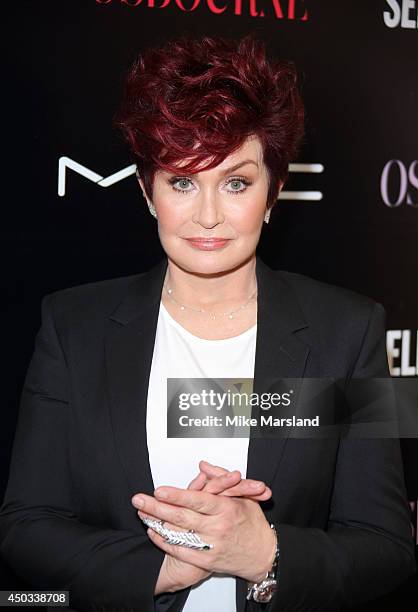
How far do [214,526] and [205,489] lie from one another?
0.22ft

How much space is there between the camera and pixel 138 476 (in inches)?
63.6

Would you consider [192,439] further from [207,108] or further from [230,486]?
[207,108]

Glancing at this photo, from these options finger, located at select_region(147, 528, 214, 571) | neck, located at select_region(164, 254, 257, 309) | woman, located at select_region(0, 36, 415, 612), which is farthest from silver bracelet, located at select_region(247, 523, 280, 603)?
neck, located at select_region(164, 254, 257, 309)

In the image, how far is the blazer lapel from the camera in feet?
5.34

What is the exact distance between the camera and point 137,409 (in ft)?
5.46

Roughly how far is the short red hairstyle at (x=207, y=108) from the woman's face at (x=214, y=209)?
→ 3 cm

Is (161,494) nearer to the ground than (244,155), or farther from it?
nearer to the ground

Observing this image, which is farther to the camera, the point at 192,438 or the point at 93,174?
the point at 93,174

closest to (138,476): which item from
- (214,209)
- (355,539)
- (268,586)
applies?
(268,586)

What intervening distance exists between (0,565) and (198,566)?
1.34 meters

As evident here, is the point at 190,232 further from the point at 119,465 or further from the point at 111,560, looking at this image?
the point at 111,560

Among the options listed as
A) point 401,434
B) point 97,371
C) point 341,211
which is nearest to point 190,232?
point 97,371

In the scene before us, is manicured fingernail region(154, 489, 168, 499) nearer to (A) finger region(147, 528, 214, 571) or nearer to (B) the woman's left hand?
(B) the woman's left hand

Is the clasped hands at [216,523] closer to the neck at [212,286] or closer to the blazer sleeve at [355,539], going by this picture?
the blazer sleeve at [355,539]
